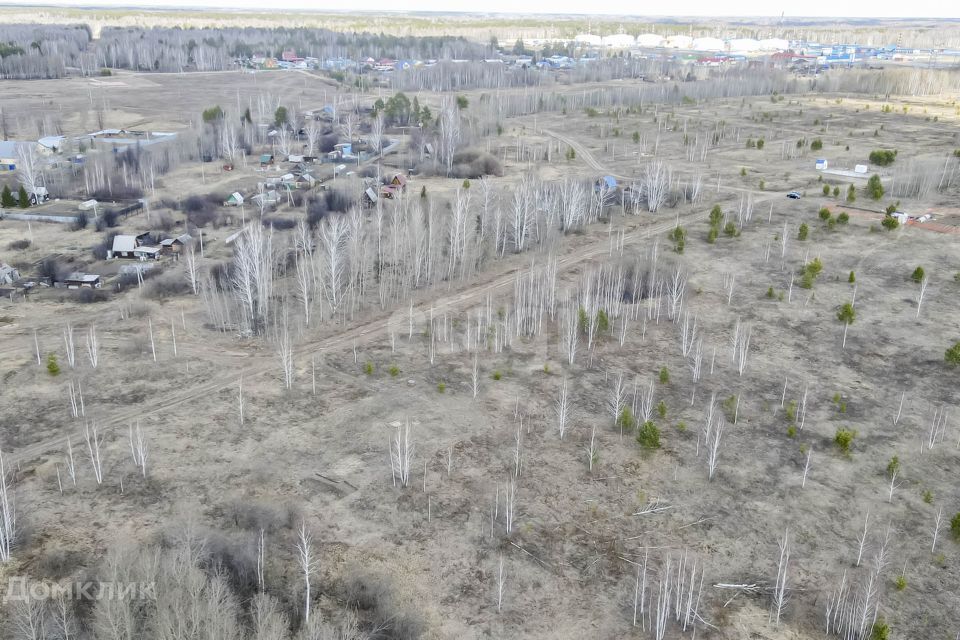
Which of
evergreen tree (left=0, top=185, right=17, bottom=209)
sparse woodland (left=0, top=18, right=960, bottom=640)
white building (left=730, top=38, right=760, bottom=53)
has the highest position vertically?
white building (left=730, top=38, right=760, bottom=53)

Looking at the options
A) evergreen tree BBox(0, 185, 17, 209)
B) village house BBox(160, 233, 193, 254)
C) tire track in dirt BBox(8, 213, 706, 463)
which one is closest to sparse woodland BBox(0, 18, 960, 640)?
tire track in dirt BBox(8, 213, 706, 463)

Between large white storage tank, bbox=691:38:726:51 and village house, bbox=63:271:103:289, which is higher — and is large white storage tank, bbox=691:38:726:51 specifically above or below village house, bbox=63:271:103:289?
above

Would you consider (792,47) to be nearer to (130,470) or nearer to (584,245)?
(584,245)

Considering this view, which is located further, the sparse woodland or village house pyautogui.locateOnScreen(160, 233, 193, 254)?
village house pyautogui.locateOnScreen(160, 233, 193, 254)

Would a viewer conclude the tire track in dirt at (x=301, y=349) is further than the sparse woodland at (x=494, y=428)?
Yes

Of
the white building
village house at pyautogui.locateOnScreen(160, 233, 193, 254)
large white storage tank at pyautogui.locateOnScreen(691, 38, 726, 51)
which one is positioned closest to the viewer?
village house at pyautogui.locateOnScreen(160, 233, 193, 254)

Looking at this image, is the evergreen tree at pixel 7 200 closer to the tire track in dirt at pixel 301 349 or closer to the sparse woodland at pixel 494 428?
the sparse woodland at pixel 494 428

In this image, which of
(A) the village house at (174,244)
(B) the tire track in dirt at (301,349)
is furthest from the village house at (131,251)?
(B) the tire track in dirt at (301,349)

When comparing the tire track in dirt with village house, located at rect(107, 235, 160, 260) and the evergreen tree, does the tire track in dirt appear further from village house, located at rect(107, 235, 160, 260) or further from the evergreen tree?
the evergreen tree

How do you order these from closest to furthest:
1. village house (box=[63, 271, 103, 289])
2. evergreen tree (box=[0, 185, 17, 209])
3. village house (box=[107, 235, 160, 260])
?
1. village house (box=[63, 271, 103, 289])
2. village house (box=[107, 235, 160, 260])
3. evergreen tree (box=[0, 185, 17, 209])
